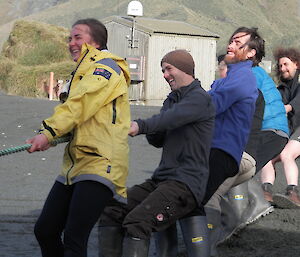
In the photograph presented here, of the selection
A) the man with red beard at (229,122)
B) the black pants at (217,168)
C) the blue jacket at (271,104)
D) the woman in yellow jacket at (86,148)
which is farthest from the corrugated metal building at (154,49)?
the woman in yellow jacket at (86,148)

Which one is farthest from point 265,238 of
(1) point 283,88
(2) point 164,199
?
(2) point 164,199

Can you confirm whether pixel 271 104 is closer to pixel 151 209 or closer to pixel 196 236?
pixel 196 236

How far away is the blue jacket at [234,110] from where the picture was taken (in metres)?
5.20

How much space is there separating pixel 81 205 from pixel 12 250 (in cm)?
201

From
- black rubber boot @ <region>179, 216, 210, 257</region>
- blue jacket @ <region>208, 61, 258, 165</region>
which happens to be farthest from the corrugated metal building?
black rubber boot @ <region>179, 216, 210, 257</region>

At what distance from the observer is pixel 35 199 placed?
8555 mm

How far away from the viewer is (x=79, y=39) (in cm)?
449

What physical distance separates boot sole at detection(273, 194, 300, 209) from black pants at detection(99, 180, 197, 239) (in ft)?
11.0

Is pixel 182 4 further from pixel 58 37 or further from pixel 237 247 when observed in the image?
pixel 237 247

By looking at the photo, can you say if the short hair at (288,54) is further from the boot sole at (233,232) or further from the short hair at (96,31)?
the short hair at (96,31)

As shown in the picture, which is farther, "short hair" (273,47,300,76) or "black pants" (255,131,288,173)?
"short hair" (273,47,300,76)

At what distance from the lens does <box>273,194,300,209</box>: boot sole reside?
796 centimetres

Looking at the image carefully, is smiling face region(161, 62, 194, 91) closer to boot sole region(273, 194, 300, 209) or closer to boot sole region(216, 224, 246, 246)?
boot sole region(216, 224, 246, 246)

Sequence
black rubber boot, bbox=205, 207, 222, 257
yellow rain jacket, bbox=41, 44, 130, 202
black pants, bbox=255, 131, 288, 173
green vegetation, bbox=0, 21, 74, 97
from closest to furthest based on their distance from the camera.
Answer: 1. yellow rain jacket, bbox=41, 44, 130, 202
2. black rubber boot, bbox=205, 207, 222, 257
3. black pants, bbox=255, 131, 288, 173
4. green vegetation, bbox=0, 21, 74, 97
